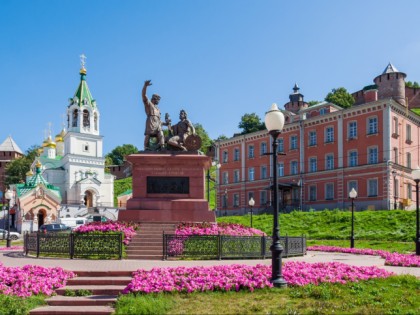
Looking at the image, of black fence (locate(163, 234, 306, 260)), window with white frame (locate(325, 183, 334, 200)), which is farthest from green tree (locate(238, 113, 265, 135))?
black fence (locate(163, 234, 306, 260))

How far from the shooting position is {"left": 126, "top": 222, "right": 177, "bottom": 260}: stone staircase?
17.3m

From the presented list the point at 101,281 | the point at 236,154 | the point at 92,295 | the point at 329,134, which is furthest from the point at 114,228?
the point at 236,154

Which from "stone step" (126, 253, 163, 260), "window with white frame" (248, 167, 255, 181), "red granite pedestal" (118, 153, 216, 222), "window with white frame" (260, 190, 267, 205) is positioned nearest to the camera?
"stone step" (126, 253, 163, 260)

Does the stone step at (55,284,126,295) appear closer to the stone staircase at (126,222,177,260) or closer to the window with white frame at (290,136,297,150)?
the stone staircase at (126,222,177,260)

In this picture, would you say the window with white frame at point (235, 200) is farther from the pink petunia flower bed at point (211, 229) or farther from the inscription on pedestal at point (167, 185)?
the pink petunia flower bed at point (211, 229)

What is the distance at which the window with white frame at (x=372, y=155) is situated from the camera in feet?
173

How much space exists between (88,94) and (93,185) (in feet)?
54.6

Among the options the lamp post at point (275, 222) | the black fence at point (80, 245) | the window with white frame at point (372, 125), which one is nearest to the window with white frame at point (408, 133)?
the window with white frame at point (372, 125)

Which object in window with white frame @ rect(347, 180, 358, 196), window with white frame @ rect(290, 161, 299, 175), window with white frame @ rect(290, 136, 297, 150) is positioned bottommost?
window with white frame @ rect(347, 180, 358, 196)

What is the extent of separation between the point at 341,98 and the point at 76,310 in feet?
283

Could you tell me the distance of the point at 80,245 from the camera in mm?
16859

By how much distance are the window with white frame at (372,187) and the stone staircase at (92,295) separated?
145 feet

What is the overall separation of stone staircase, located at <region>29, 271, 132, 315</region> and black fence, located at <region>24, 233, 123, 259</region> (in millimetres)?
4191

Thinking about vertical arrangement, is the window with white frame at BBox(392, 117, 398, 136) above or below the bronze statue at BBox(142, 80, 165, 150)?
above
